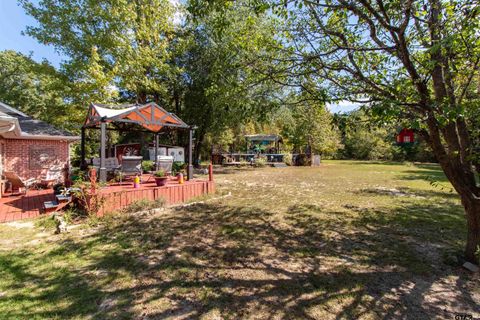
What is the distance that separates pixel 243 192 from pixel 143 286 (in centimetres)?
643

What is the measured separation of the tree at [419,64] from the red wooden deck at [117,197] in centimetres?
494

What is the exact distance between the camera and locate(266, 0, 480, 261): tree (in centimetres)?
272

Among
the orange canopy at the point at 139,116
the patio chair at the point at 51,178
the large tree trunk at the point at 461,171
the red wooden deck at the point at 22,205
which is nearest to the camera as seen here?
the large tree trunk at the point at 461,171

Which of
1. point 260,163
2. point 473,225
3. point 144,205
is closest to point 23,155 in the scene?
point 144,205

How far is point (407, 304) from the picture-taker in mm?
2713

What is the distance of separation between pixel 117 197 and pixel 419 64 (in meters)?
6.77

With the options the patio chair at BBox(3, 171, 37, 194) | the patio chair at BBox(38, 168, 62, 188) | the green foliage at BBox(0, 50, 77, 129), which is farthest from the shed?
the green foliage at BBox(0, 50, 77, 129)

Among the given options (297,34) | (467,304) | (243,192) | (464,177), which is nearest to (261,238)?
(467,304)

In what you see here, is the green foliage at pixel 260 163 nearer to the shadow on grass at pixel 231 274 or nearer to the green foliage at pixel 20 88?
the green foliage at pixel 20 88

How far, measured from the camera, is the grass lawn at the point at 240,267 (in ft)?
8.59

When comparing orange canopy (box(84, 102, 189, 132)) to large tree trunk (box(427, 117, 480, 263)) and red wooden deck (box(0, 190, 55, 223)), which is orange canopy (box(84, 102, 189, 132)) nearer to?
red wooden deck (box(0, 190, 55, 223))

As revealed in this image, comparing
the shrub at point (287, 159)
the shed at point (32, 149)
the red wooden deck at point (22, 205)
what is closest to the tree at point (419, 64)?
the red wooden deck at point (22, 205)

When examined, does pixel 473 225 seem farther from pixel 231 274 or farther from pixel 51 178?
pixel 51 178

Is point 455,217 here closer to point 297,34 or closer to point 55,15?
point 297,34
